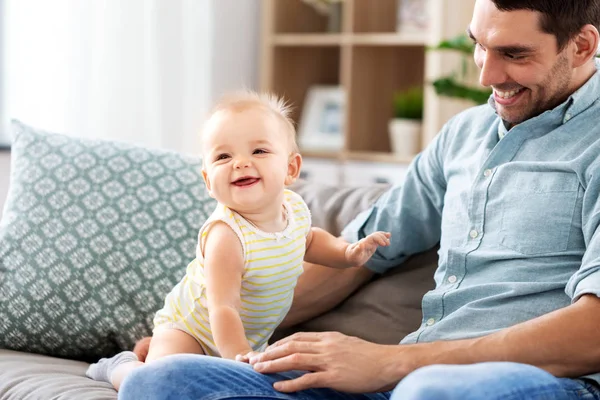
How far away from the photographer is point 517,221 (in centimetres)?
160

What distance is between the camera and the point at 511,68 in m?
1.63

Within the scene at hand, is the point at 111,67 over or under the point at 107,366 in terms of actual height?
over

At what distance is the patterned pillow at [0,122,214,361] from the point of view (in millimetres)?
1991

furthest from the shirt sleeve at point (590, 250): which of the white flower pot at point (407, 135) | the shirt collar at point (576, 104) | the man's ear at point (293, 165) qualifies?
the white flower pot at point (407, 135)

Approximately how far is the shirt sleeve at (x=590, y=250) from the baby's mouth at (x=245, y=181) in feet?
1.71

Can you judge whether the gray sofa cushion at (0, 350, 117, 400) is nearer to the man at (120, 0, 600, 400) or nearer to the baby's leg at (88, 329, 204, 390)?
the baby's leg at (88, 329, 204, 390)

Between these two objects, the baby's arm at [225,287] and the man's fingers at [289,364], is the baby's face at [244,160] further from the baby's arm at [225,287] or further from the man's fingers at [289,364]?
the man's fingers at [289,364]

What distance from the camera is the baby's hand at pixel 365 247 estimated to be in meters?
1.67

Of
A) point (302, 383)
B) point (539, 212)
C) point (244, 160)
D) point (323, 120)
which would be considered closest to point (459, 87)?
point (323, 120)

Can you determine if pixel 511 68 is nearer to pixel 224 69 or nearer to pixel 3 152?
pixel 3 152

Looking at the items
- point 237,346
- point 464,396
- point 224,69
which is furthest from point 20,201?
point 224,69

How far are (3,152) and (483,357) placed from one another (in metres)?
2.51

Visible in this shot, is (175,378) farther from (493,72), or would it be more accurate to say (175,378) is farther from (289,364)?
(493,72)

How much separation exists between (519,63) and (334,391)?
2.07ft
